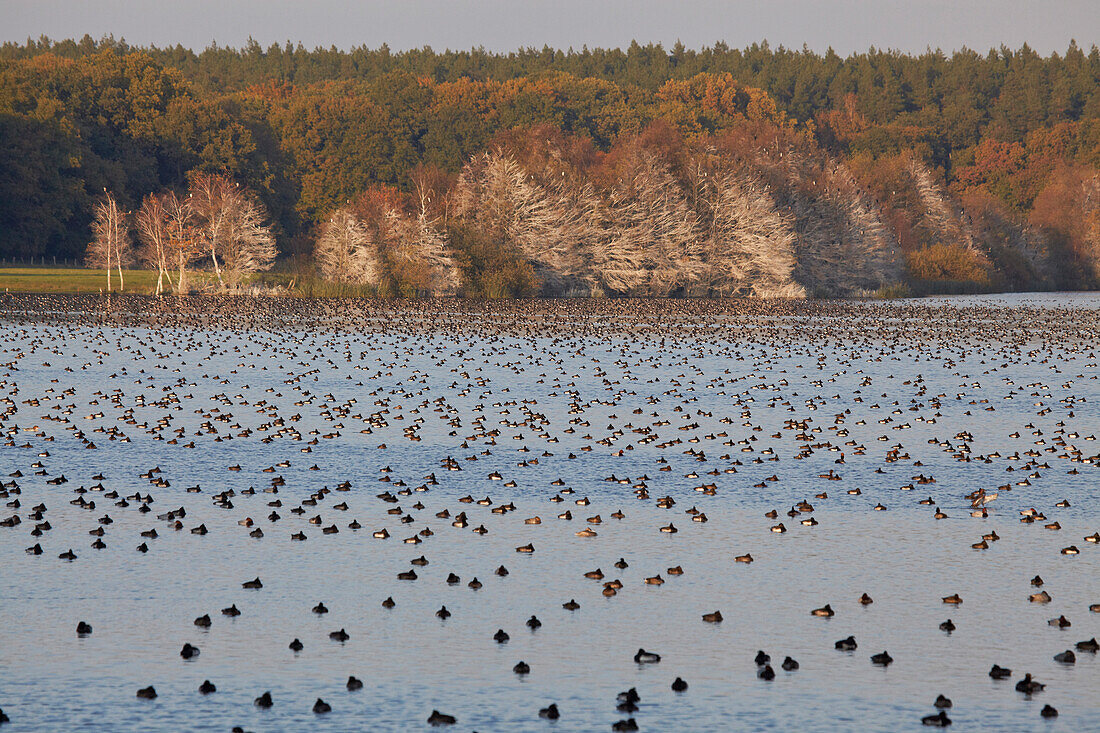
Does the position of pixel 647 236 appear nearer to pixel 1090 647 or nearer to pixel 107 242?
pixel 107 242

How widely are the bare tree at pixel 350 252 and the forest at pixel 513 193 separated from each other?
0.17m

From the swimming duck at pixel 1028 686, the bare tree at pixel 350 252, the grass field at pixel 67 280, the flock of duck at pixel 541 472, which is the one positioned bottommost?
the swimming duck at pixel 1028 686

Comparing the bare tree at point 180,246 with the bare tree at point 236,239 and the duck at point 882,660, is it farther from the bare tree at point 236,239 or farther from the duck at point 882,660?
the duck at point 882,660

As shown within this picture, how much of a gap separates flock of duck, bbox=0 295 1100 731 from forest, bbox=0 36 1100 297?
4314 cm

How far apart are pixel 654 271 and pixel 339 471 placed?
7919 centimetres

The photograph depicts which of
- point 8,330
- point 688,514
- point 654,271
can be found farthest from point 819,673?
point 654,271

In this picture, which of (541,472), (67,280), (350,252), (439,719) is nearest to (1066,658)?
(439,719)

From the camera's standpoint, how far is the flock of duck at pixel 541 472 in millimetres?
14469

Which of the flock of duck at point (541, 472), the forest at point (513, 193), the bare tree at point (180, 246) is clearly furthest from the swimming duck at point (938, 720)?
the bare tree at point (180, 246)

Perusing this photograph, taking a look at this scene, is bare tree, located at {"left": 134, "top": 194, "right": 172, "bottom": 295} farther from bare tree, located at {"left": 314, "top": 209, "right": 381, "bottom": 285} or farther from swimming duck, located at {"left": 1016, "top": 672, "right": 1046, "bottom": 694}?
swimming duck, located at {"left": 1016, "top": 672, "right": 1046, "bottom": 694}

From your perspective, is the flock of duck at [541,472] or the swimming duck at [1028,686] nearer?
the swimming duck at [1028,686]

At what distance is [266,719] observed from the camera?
11.3 metres

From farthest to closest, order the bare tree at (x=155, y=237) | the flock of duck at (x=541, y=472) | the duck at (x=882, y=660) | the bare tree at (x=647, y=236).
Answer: the bare tree at (x=647, y=236) → the bare tree at (x=155, y=237) → the flock of duck at (x=541, y=472) → the duck at (x=882, y=660)

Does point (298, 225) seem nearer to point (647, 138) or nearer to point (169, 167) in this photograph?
point (169, 167)
